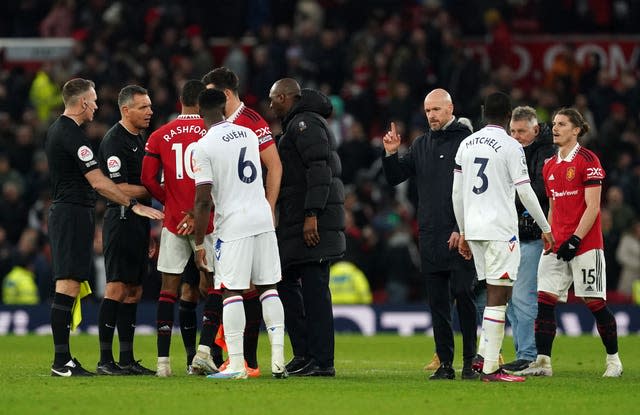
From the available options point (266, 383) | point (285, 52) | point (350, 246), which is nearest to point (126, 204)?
point (266, 383)

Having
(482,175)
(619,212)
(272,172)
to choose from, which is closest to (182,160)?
(272,172)

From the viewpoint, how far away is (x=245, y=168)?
37.1 feet

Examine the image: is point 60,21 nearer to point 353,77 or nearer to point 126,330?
point 353,77

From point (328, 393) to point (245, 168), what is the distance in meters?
2.03

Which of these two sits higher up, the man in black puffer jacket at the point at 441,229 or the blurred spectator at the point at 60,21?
the blurred spectator at the point at 60,21

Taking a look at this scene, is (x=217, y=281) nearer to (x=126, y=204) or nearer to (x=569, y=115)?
(x=126, y=204)

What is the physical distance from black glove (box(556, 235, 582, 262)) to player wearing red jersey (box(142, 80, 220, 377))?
3.16 meters

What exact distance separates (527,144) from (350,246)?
8916 mm

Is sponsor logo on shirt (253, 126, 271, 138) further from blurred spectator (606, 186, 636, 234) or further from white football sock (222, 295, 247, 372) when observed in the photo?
blurred spectator (606, 186, 636, 234)

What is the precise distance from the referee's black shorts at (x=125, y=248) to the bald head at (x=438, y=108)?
2.80m

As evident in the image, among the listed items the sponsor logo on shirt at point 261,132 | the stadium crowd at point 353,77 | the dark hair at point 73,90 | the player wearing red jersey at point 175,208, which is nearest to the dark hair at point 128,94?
the dark hair at point 73,90

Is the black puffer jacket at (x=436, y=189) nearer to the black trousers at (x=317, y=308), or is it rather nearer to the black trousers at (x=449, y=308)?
the black trousers at (x=449, y=308)

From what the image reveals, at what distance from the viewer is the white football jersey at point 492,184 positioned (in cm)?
1153

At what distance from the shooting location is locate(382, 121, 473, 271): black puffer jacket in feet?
39.5
